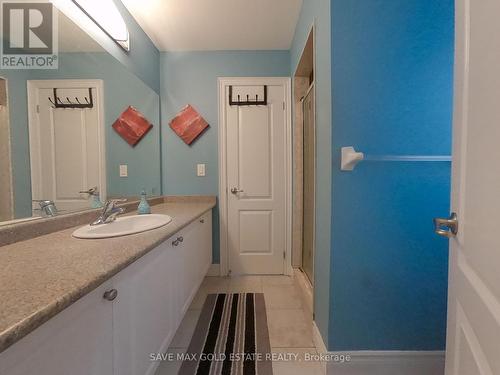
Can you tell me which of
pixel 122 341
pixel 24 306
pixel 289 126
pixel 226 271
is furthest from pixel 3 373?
pixel 289 126

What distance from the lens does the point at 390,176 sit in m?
1.11

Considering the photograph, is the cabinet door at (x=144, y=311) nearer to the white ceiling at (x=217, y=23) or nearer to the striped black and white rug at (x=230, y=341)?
the striped black and white rug at (x=230, y=341)

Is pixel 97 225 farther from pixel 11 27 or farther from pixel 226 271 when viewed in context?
pixel 226 271

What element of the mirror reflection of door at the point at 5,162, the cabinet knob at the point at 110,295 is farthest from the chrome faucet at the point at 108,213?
the cabinet knob at the point at 110,295

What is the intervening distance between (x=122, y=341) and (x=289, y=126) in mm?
2122

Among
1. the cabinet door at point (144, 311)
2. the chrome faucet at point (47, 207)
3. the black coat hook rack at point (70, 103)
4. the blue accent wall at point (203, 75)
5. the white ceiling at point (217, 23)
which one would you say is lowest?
the cabinet door at point (144, 311)

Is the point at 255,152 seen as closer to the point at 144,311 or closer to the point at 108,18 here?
the point at 108,18

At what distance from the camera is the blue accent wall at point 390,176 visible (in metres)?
1.07

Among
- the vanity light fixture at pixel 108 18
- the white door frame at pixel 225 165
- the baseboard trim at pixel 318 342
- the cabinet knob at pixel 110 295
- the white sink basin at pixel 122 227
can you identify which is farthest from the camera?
the white door frame at pixel 225 165

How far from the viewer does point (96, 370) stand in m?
0.61

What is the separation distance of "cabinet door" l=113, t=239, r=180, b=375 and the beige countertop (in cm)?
8

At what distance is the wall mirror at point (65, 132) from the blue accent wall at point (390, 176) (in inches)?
56.0

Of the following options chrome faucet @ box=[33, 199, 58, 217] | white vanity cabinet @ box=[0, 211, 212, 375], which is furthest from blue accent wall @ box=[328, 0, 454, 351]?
chrome faucet @ box=[33, 199, 58, 217]

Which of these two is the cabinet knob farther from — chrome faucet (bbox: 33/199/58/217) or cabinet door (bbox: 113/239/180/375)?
chrome faucet (bbox: 33/199/58/217)
